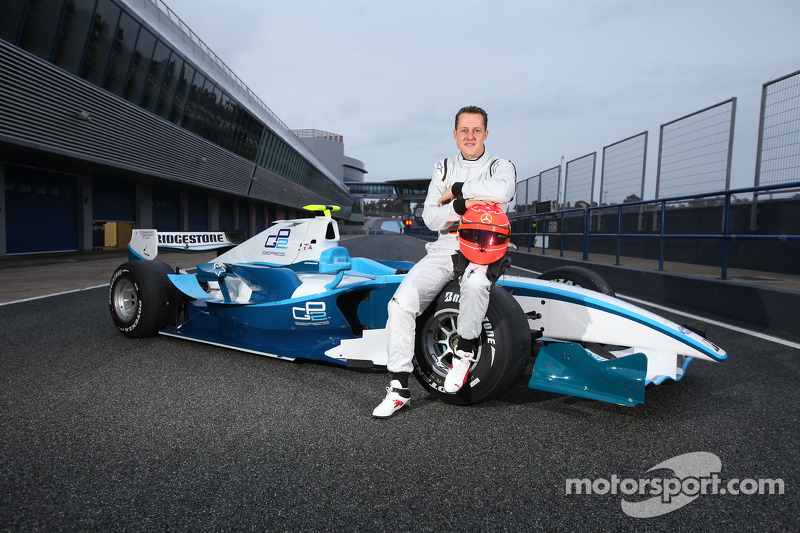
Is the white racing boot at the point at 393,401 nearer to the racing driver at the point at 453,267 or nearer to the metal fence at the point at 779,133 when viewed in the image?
the racing driver at the point at 453,267

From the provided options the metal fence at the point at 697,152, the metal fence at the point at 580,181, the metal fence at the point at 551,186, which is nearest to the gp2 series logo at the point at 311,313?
the metal fence at the point at 697,152

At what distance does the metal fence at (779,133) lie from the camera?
6.71 metres

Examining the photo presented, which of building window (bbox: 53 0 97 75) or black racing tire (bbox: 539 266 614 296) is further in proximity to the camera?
building window (bbox: 53 0 97 75)

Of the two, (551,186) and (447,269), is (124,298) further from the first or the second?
(551,186)

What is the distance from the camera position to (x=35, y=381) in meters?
2.76

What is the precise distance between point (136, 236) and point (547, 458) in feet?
14.3

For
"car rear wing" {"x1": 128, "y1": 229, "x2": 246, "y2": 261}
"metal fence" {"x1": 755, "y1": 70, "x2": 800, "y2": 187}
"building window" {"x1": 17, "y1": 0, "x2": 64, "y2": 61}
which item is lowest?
"car rear wing" {"x1": 128, "y1": 229, "x2": 246, "y2": 261}

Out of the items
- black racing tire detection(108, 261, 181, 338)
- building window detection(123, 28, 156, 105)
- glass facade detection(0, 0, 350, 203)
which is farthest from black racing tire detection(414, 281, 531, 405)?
building window detection(123, 28, 156, 105)

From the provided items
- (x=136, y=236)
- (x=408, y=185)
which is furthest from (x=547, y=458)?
(x=408, y=185)

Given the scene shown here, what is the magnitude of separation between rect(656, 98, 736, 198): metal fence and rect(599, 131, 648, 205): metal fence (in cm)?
107

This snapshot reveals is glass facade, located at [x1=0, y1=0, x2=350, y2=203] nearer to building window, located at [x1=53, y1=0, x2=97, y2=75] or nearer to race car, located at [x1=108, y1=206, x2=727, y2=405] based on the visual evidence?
building window, located at [x1=53, y1=0, x2=97, y2=75]

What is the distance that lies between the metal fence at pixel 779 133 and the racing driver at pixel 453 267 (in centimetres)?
661

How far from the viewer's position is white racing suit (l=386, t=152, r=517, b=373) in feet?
7.33

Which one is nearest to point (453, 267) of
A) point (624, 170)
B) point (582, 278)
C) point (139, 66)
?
point (582, 278)
